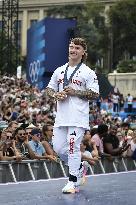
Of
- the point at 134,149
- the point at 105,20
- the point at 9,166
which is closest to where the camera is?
the point at 9,166

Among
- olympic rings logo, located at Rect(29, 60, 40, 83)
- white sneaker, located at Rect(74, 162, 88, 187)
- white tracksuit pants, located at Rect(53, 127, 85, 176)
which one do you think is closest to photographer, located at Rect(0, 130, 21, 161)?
white sneaker, located at Rect(74, 162, 88, 187)

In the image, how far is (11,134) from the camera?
460 inches

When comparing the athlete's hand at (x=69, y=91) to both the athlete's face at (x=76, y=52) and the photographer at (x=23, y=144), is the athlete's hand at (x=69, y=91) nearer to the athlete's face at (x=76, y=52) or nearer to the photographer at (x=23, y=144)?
the athlete's face at (x=76, y=52)

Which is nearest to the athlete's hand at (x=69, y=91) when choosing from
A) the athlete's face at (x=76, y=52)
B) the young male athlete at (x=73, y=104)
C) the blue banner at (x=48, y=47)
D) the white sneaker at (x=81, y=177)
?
the young male athlete at (x=73, y=104)

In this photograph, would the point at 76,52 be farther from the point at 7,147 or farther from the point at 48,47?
the point at 48,47

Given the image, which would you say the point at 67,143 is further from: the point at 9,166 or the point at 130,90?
the point at 130,90

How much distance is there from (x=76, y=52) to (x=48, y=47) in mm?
20988

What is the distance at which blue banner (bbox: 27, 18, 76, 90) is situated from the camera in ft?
93.1

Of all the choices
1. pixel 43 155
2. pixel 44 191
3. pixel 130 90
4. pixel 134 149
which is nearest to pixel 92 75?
pixel 44 191

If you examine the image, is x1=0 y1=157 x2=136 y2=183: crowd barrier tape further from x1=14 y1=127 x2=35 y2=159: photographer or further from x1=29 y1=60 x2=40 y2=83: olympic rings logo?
x1=29 y1=60 x2=40 y2=83: olympic rings logo

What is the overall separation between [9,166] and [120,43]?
57.1 m

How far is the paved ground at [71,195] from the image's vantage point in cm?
660

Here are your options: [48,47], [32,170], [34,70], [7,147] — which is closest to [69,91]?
[32,170]

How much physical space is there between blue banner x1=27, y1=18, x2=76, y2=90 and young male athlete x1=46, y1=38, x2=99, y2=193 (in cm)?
2016
